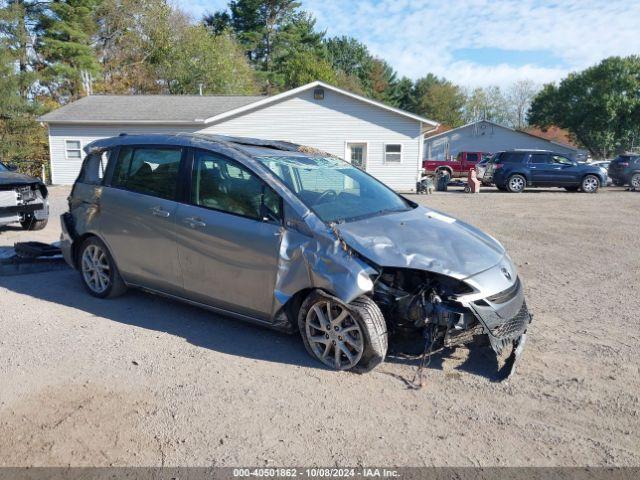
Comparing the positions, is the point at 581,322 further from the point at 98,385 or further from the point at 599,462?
the point at 98,385

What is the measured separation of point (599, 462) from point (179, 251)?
3.52 metres

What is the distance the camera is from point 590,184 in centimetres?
2203

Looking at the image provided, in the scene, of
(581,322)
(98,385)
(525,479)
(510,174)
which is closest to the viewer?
(525,479)

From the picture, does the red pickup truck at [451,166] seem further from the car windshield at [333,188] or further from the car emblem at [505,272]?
the car emblem at [505,272]

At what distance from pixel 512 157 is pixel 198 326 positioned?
67.3ft

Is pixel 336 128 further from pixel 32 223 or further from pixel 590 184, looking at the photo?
pixel 32 223

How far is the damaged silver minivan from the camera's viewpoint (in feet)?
12.4

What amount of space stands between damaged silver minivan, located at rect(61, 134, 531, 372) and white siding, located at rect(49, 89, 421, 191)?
1779 cm

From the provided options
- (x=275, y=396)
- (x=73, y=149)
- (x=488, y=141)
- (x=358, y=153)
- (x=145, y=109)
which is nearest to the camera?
(x=275, y=396)

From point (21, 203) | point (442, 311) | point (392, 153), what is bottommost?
point (442, 311)

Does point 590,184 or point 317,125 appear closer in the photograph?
point 590,184

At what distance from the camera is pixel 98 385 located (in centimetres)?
373

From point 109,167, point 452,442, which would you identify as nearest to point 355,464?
point 452,442

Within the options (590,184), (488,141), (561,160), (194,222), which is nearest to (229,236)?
(194,222)
